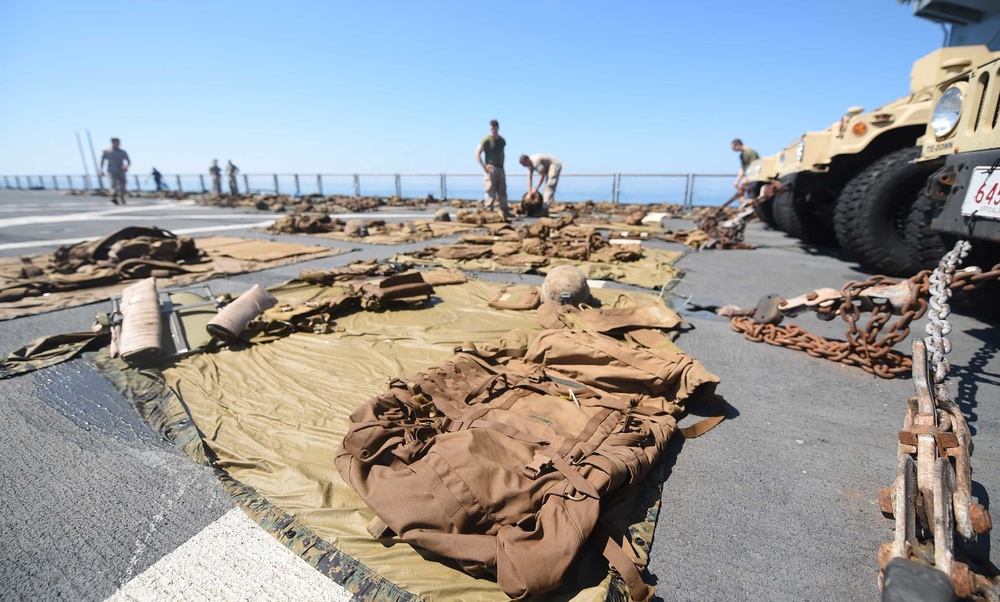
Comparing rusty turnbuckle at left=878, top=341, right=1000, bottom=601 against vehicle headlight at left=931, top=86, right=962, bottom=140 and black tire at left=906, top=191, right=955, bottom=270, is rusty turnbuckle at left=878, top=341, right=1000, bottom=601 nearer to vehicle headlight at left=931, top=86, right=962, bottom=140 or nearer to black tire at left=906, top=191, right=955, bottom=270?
vehicle headlight at left=931, top=86, right=962, bottom=140

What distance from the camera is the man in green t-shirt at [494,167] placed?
12672 mm

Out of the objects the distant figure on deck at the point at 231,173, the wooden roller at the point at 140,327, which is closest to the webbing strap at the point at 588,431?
the wooden roller at the point at 140,327

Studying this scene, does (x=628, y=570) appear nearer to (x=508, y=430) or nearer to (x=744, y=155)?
(x=508, y=430)

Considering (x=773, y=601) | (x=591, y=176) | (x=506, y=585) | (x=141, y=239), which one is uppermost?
(x=591, y=176)

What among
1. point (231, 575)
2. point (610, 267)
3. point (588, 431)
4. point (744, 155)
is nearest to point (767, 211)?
point (744, 155)

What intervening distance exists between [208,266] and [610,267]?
579 cm

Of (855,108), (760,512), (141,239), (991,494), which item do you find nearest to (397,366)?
(760,512)

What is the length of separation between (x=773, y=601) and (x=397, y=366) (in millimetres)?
2540

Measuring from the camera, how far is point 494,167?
43.2 feet

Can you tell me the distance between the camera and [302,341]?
3.75 meters

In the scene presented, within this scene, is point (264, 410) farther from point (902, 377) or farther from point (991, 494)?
point (902, 377)

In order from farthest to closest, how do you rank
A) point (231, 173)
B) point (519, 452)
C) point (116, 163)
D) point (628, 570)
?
1. point (231, 173)
2. point (116, 163)
3. point (519, 452)
4. point (628, 570)

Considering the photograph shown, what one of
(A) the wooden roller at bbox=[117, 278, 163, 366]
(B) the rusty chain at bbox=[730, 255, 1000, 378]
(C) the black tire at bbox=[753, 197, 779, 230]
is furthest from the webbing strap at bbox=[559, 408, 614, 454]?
(C) the black tire at bbox=[753, 197, 779, 230]

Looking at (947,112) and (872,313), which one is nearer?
(872,313)
